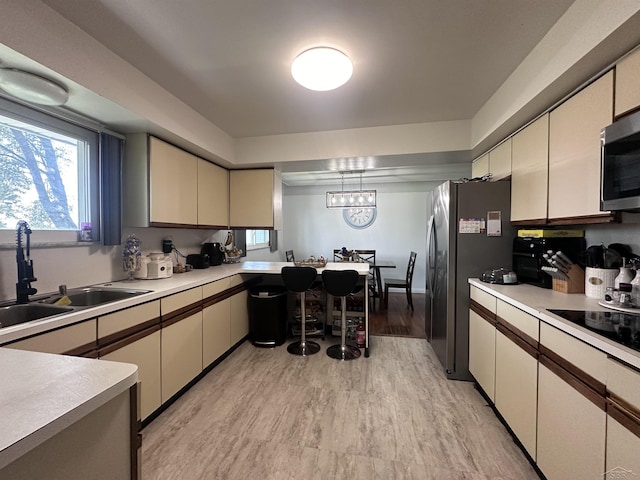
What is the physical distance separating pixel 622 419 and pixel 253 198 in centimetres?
338

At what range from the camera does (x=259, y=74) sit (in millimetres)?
1986

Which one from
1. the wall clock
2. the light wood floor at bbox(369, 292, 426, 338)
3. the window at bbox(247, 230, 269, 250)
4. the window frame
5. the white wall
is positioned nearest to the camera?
the light wood floor at bbox(369, 292, 426, 338)

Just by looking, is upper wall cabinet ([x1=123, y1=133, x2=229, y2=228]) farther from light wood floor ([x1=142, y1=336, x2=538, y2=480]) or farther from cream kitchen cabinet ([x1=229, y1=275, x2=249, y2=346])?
light wood floor ([x1=142, y1=336, x2=538, y2=480])

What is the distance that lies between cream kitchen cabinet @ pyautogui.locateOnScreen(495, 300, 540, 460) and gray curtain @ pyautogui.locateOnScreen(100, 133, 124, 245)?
9.30 feet

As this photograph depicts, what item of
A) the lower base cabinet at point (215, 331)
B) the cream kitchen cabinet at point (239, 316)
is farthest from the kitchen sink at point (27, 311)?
the cream kitchen cabinet at point (239, 316)

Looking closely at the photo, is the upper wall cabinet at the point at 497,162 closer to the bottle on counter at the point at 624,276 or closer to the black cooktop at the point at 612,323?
the bottle on counter at the point at 624,276

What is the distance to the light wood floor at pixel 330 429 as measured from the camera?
153 cm

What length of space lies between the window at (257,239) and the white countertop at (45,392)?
4241 mm

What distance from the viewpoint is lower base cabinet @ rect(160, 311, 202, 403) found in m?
1.98

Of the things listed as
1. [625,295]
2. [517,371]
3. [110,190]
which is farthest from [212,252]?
[625,295]

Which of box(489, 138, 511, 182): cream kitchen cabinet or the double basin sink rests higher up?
box(489, 138, 511, 182): cream kitchen cabinet

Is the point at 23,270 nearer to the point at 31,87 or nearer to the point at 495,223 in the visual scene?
the point at 31,87

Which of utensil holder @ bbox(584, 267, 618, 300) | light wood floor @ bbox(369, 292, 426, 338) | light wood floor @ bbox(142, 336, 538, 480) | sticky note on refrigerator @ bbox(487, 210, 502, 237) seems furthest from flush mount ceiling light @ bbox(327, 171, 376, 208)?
utensil holder @ bbox(584, 267, 618, 300)

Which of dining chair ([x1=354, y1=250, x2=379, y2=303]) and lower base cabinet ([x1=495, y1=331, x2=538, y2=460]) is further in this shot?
dining chair ([x1=354, y1=250, x2=379, y2=303])
